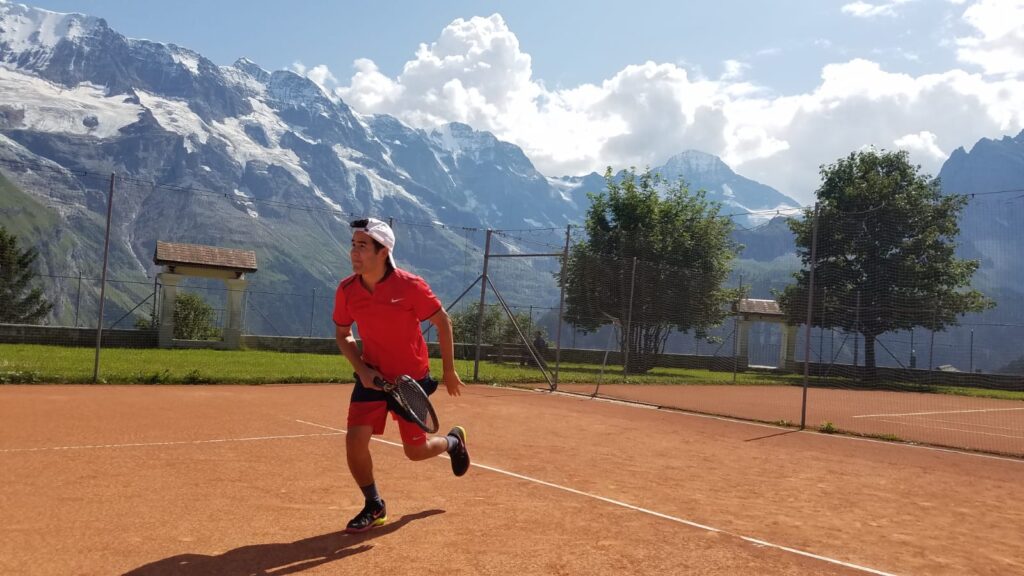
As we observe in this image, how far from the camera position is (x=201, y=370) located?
17.9m

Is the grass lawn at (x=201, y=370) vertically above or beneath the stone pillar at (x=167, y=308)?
beneath

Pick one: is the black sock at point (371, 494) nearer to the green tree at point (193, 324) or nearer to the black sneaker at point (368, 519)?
the black sneaker at point (368, 519)

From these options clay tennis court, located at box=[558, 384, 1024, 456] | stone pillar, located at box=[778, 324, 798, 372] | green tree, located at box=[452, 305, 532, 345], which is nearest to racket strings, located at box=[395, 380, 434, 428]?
clay tennis court, located at box=[558, 384, 1024, 456]

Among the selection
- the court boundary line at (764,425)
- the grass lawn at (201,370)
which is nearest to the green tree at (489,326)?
the grass lawn at (201,370)

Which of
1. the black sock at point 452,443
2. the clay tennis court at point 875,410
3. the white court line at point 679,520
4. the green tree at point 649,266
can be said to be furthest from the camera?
the green tree at point 649,266

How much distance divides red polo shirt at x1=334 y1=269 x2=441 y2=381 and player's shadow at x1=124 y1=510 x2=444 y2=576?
40.9 inches

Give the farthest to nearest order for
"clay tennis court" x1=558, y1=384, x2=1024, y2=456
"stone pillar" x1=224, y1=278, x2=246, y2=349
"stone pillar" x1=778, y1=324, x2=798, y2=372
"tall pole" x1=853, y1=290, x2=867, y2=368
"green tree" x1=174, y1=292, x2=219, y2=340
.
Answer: "stone pillar" x1=778, y1=324, x2=798, y2=372, "green tree" x1=174, y1=292, x2=219, y2=340, "stone pillar" x1=224, y1=278, x2=246, y2=349, "tall pole" x1=853, y1=290, x2=867, y2=368, "clay tennis court" x1=558, y1=384, x2=1024, y2=456

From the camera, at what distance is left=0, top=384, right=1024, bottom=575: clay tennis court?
4.52 metres

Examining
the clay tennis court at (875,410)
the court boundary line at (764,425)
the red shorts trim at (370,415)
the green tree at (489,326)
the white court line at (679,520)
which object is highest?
the green tree at (489,326)

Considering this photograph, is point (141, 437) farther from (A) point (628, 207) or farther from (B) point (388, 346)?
(A) point (628, 207)

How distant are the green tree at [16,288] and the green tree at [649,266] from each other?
1910 cm

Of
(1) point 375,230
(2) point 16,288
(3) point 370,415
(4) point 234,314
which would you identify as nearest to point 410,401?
(3) point 370,415

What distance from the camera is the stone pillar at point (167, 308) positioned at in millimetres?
26984

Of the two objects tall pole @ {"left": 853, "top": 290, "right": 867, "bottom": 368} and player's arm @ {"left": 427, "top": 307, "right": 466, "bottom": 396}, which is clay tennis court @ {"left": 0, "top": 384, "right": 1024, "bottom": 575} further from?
tall pole @ {"left": 853, "top": 290, "right": 867, "bottom": 368}
